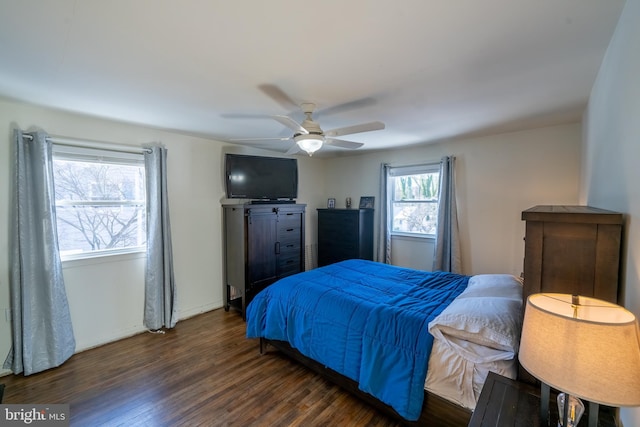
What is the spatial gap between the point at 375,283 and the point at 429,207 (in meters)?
1.97

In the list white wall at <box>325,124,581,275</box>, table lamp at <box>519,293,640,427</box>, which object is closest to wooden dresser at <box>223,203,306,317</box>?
white wall at <box>325,124,581,275</box>

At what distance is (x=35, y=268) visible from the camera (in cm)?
243

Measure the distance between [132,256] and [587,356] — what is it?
3.72 metres

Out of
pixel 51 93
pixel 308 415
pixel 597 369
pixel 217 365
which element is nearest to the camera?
pixel 597 369

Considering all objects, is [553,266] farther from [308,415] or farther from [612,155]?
[308,415]

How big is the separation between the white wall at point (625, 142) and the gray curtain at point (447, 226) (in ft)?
6.61

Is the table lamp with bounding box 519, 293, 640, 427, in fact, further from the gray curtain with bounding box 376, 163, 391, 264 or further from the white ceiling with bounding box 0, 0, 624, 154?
the gray curtain with bounding box 376, 163, 391, 264

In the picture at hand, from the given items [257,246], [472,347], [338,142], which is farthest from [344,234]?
[472,347]

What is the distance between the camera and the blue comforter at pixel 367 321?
1746 mm

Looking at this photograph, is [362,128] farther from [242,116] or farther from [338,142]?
[242,116]

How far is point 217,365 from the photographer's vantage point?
2.54 meters

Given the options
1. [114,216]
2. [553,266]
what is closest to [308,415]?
[553,266]

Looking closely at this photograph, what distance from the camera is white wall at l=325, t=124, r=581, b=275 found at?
9.87 ft

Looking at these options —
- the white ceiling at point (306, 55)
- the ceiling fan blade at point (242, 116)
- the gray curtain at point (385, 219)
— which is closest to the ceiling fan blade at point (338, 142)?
the white ceiling at point (306, 55)
